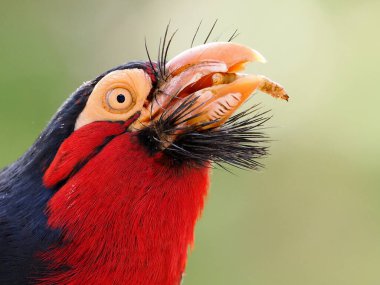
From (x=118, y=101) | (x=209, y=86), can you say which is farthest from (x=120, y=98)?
(x=209, y=86)

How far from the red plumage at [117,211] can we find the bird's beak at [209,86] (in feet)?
0.76

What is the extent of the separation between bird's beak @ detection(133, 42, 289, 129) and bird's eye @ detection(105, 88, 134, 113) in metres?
0.09

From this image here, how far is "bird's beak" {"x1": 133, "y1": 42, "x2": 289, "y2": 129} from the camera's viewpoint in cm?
379

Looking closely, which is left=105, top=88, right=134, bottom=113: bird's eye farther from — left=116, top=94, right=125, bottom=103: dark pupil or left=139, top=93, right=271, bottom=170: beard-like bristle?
left=139, top=93, right=271, bottom=170: beard-like bristle

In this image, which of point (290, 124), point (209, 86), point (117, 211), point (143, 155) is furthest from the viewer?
point (290, 124)

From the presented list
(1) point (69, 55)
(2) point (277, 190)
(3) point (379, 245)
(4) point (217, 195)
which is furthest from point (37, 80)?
(3) point (379, 245)

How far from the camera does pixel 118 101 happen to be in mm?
3869

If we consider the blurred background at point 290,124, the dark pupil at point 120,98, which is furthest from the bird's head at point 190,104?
the blurred background at point 290,124

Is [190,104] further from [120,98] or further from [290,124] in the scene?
[290,124]

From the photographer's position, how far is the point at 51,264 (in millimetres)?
3639

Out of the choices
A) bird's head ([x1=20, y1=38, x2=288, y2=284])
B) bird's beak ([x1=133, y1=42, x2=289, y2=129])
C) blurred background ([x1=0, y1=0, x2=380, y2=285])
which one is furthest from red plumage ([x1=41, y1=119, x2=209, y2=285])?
blurred background ([x1=0, y1=0, x2=380, y2=285])

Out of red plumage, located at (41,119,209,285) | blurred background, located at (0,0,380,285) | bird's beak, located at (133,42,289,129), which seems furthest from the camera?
blurred background, located at (0,0,380,285)

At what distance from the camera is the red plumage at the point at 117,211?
12.0 ft

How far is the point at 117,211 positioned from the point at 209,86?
756mm
